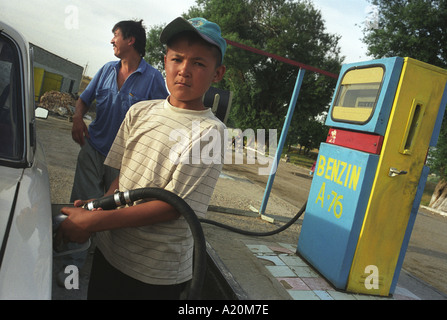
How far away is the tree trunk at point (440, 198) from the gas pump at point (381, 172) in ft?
48.8

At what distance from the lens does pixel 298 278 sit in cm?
341

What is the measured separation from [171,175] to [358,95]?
285 centimetres

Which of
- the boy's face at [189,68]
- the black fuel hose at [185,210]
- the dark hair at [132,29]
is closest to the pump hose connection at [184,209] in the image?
the black fuel hose at [185,210]

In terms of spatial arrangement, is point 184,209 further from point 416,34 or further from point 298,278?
point 416,34

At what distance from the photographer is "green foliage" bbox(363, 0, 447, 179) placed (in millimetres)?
14805

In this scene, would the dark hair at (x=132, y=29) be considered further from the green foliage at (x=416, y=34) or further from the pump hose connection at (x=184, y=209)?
the green foliage at (x=416, y=34)

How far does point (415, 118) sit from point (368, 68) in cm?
68

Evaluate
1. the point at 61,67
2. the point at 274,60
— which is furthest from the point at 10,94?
the point at 61,67

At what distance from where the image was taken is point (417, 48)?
1524 centimetres

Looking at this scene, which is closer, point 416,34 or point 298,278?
point 298,278

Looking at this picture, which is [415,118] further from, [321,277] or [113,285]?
[113,285]

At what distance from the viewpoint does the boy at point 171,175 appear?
1.25 meters

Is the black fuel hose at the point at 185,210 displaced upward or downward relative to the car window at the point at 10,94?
downward

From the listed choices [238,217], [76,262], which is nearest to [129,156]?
[76,262]
